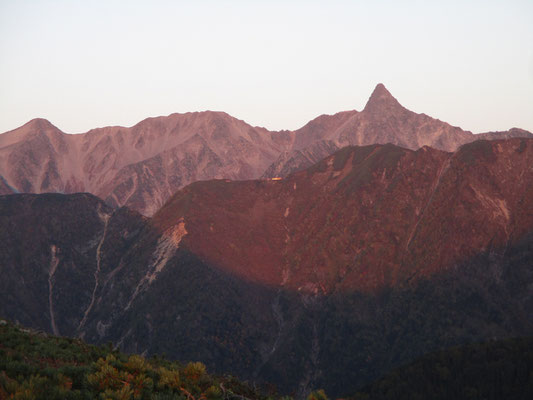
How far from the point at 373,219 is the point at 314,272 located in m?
26.0

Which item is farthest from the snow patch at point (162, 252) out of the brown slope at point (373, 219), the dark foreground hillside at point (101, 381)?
the dark foreground hillside at point (101, 381)

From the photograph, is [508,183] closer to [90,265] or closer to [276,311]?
[276,311]

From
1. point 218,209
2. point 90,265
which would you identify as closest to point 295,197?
point 218,209

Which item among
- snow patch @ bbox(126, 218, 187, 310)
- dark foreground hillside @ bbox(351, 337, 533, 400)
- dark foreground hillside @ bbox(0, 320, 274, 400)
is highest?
dark foreground hillside @ bbox(0, 320, 274, 400)

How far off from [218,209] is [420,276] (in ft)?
246

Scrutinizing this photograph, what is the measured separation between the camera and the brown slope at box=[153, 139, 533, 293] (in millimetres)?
153875

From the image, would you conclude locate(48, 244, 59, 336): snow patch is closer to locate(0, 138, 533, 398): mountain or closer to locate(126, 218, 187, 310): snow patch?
locate(0, 138, 533, 398): mountain

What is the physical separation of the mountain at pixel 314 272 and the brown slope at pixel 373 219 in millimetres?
482

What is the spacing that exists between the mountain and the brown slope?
1.58 ft

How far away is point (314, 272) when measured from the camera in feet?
547

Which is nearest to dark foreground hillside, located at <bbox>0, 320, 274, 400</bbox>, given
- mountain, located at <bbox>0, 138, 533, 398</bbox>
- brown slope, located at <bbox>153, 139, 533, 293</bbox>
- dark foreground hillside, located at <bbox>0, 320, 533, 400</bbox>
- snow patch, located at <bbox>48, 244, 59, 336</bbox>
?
dark foreground hillside, located at <bbox>0, 320, 533, 400</bbox>

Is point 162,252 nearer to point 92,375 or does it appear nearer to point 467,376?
point 467,376

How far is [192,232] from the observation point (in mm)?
177500

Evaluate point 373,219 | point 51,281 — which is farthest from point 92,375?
point 51,281
